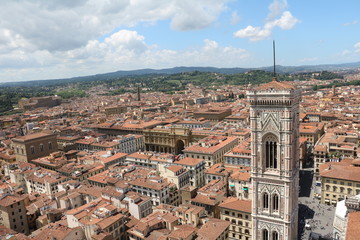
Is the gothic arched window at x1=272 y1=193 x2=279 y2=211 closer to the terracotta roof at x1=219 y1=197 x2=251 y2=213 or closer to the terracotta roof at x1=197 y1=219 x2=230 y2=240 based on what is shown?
the terracotta roof at x1=197 y1=219 x2=230 y2=240

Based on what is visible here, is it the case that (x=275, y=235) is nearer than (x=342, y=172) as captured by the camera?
Yes

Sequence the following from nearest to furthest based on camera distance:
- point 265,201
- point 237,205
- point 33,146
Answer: point 265,201 < point 237,205 < point 33,146

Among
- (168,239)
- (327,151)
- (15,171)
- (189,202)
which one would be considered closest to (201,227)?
(168,239)

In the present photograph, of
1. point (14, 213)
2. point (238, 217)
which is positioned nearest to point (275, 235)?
point (238, 217)

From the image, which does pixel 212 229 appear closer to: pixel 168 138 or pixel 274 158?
pixel 274 158

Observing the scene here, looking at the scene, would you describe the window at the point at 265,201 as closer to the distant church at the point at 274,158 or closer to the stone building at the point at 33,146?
the distant church at the point at 274,158

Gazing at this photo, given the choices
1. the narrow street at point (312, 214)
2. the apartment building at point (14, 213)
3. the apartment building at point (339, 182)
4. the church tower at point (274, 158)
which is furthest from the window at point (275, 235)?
the apartment building at point (14, 213)

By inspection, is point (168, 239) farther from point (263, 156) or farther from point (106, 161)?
point (106, 161)

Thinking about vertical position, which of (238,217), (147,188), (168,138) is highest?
(147,188)
